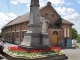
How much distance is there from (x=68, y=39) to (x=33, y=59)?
A: 62.0 feet

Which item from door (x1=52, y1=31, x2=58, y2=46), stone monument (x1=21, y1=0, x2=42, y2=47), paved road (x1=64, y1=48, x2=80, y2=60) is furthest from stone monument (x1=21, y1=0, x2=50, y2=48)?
door (x1=52, y1=31, x2=58, y2=46)

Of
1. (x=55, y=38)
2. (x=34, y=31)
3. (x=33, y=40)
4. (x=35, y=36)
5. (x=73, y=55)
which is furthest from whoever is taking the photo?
(x=55, y=38)

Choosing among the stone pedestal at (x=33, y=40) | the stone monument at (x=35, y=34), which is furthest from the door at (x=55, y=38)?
the stone pedestal at (x=33, y=40)

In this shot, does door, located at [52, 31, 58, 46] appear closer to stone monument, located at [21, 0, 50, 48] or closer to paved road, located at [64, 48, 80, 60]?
paved road, located at [64, 48, 80, 60]

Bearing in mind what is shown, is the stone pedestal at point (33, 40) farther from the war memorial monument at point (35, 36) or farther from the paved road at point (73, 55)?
the paved road at point (73, 55)

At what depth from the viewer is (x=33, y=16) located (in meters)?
12.1

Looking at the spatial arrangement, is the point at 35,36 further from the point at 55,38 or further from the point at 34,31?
the point at 55,38

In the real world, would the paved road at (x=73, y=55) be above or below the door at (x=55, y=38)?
below

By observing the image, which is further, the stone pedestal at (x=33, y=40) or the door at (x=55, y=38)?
the door at (x=55, y=38)

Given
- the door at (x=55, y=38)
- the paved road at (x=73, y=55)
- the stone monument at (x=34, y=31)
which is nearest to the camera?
the paved road at (x=73, y=55)

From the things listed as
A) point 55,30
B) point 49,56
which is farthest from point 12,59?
point 55,30

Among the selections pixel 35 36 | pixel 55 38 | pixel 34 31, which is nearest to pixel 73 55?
pixel 35 36

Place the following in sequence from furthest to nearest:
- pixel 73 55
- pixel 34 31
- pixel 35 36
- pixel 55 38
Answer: pixel 55 38, pixel 73 55, pixel 34 31, pixel 35 36

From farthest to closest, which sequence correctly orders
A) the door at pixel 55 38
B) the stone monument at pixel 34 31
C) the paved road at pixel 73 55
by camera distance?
the door at pixel 55 38 < the stone monument at pixel 34 31 < the paved road at pixel 73 55
